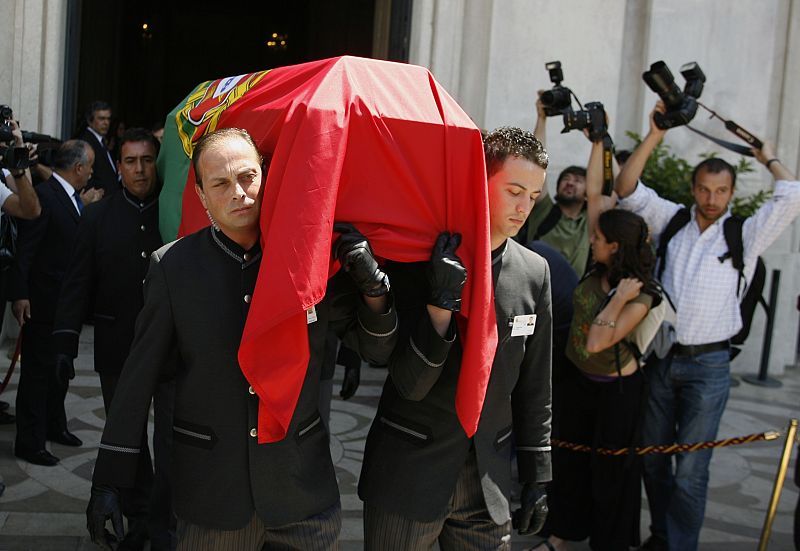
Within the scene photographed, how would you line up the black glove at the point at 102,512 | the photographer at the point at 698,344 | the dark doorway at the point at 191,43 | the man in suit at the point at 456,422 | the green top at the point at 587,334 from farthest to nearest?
the dark doorway at the point at 191,43 < the photographer at the point at 698,344 < the green top at the point at 587,334 < the man in suit at the point at 456,422 < the black glove at the point at 102,512

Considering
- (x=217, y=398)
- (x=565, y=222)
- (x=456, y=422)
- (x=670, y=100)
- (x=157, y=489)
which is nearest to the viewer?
(x=217, y=398)

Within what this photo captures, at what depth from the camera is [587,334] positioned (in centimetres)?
453

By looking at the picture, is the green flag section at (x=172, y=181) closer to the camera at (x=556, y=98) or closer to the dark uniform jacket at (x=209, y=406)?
the dark uniform jacket at (x=209, y=406)

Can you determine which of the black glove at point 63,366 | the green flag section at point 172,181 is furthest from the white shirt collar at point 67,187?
the green flag section at point 172,181

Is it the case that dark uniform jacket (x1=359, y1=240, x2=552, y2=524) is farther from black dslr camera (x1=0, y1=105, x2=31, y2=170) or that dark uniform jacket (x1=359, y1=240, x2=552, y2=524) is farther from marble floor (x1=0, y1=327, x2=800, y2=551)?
black dslr camera (x1=0, y1=105, x2=31, y2=170)

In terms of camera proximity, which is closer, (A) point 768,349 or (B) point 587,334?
(B) point 587,334

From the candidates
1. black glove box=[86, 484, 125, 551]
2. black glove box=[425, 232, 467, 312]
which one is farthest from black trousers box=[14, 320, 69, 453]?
black glove box=[425, 232, 467, 312]

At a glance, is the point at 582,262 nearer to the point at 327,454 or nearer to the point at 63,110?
the point at 327,454

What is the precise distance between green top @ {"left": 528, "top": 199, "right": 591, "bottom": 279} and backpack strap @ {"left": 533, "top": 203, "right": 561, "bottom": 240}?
15 millimetres

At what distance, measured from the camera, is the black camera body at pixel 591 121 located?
17.5 feet

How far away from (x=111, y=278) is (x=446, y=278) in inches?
92.5

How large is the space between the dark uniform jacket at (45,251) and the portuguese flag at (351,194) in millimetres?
3026

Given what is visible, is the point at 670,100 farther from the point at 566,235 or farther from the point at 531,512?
the point at 531,512

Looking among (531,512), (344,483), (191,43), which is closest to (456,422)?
(531,512)
